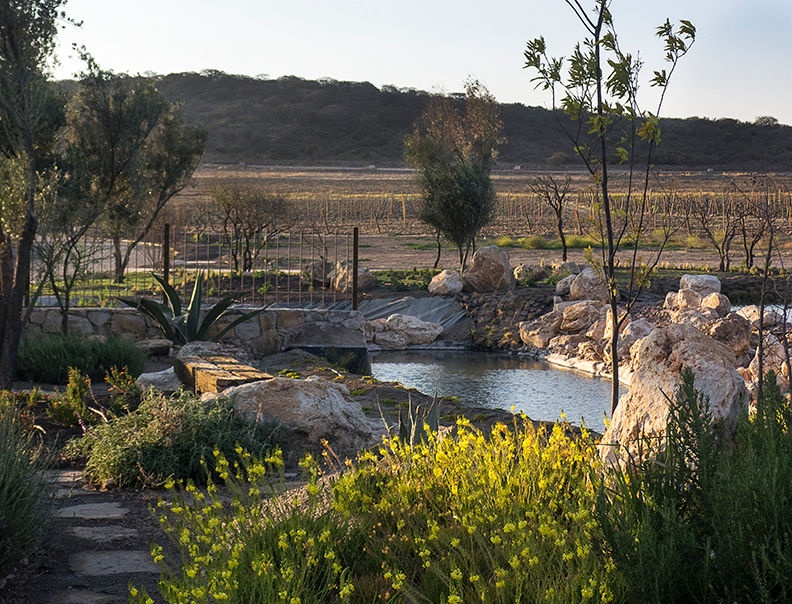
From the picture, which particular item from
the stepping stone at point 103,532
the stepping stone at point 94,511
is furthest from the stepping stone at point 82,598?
the stepping stone at point 94,511

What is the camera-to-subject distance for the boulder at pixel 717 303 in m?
15.6

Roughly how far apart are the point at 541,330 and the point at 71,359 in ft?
32.2

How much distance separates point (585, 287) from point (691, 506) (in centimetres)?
1495

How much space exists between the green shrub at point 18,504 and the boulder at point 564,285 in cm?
1497

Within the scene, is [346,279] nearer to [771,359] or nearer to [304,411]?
[771,359]

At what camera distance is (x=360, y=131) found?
100 meters

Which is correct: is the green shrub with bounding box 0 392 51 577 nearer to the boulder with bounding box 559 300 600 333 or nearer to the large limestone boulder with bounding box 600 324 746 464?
the large limestone boulder with bounding box 600 324 746 464

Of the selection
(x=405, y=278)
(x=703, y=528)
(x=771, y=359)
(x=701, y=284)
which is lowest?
(x=771, y=359)

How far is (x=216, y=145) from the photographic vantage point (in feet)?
294

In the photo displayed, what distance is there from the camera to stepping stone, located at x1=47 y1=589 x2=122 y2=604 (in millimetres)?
3246

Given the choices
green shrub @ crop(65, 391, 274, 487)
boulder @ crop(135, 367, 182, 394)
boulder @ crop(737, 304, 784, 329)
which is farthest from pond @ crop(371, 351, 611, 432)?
green shrub @ crop(65, 391, 274, 487)

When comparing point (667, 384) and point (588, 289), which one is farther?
point (588, 289)

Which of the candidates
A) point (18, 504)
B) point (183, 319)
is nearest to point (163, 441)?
point (18, 504)

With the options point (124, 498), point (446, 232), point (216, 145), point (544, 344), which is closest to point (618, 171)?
point (216, 145)
